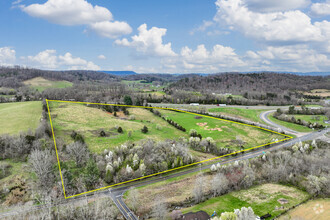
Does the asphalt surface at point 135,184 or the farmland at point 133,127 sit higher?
the farmland at point 133,127

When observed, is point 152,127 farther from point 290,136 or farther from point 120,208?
point 290,136

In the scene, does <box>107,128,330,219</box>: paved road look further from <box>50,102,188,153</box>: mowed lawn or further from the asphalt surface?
<box>50,102,188,153</box>: mowed lawn

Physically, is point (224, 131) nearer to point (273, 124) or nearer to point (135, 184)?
point (273, 124)

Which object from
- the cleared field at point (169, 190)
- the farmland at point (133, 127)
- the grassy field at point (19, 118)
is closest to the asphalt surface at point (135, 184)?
the cleared field at point (169, 190)

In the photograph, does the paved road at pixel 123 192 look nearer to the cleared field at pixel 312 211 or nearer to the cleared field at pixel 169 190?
the cleared field at pixel 169 190

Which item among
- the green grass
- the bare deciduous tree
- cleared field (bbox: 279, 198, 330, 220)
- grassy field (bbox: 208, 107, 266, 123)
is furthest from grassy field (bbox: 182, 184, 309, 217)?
grassy field (bbox: 208, 107, 266, 123)

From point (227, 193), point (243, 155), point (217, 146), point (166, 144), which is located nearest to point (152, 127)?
point (166, 144)

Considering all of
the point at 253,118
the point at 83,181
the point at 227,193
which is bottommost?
the point at 227,193
